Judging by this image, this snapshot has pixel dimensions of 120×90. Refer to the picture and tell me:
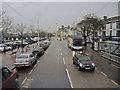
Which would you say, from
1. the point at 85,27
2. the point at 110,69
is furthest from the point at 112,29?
the point at 110,69

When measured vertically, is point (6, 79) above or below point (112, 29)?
below

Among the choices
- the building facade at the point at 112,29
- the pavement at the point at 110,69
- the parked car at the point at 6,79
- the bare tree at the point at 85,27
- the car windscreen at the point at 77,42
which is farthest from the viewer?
the building facade at the point at 112,29

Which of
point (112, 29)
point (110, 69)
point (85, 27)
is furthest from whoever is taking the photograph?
point (112, 29)

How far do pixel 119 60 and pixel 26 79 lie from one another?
11.7 meters

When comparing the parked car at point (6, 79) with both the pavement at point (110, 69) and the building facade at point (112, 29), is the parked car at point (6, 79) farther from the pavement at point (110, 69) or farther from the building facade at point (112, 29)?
the building facade at point (112, 29)

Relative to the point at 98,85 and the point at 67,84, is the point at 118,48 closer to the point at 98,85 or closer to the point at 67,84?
the point at 98,85

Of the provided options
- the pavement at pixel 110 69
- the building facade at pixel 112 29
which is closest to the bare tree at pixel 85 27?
the building facade at pixel 112 29

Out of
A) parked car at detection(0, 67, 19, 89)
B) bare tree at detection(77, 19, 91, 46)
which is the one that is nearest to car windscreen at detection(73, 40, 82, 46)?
bare tree at detection(77, 19, 91, 46)

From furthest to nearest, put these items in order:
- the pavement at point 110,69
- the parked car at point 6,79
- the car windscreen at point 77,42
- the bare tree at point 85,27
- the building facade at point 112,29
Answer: the building facade at point 112,29
the bare tree at point 85,27
the car windscreen at point 77,42
the pavement at point 110,69
the parked car at point 6,79

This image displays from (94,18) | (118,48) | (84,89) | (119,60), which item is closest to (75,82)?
(84,89)

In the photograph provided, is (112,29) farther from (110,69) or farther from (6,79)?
(6,79)

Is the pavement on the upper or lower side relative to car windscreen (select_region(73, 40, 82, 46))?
lower

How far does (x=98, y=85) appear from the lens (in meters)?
7.95

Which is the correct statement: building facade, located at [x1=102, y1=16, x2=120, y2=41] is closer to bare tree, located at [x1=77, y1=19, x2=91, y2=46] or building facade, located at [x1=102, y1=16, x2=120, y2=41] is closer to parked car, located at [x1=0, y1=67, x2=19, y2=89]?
bare tree, located at [x1=77, y1=19, x2=91, y2=46]
